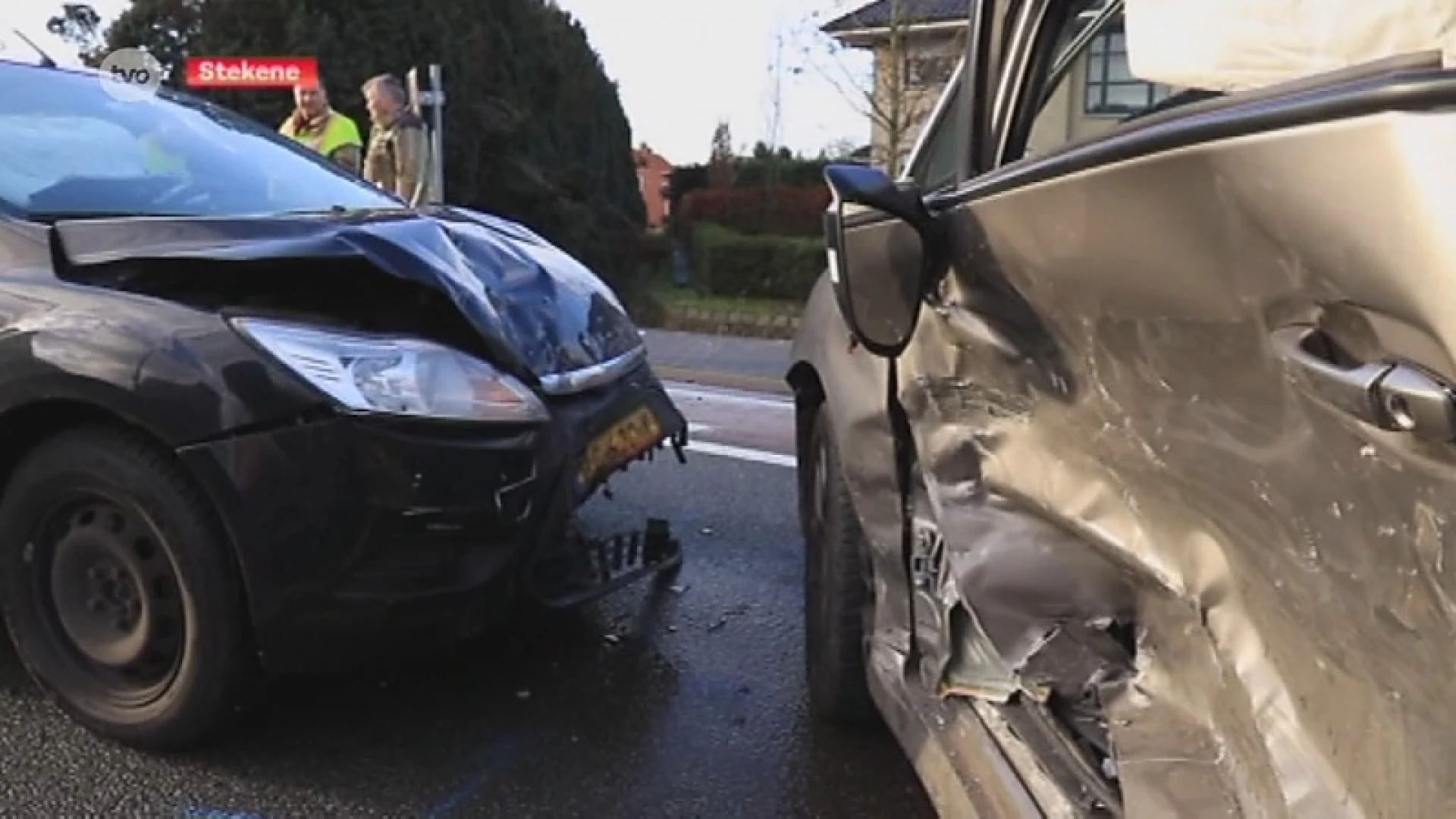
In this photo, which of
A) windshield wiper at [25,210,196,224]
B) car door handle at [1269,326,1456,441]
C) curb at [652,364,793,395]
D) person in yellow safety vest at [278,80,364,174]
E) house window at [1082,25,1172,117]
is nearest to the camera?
car door handle at [1269,326,1456,441]

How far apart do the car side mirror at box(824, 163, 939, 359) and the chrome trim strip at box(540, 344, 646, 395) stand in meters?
0.91

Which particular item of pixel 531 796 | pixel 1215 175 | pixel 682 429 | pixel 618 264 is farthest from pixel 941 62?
pixel 1215 175

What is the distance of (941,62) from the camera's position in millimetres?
14266

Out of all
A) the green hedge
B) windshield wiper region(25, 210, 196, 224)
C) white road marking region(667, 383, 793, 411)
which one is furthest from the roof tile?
windshield wiper region(25, 210, 196, 224)

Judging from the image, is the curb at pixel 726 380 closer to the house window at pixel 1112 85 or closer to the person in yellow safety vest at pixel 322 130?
the person in yellow safety vest at pixel 322 130

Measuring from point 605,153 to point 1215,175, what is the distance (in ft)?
66.0

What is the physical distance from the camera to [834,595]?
2857 mm

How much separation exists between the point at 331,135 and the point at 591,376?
4.57m

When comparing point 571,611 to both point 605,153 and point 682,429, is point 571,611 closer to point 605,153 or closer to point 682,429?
point 682,429

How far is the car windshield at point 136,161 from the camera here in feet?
10.2

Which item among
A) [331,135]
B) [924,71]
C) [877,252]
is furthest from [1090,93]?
[924,71]

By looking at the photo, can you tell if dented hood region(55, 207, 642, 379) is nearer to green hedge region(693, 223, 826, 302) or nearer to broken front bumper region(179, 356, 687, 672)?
broken front bumper region(179, 356, 687, 672)

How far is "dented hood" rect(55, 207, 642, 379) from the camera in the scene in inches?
108

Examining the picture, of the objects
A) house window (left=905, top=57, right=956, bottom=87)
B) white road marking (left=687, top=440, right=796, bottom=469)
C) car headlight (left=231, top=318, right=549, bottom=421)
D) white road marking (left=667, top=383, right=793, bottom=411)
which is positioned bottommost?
white road marking (left=667, top=383, right=793, bottom=411)
